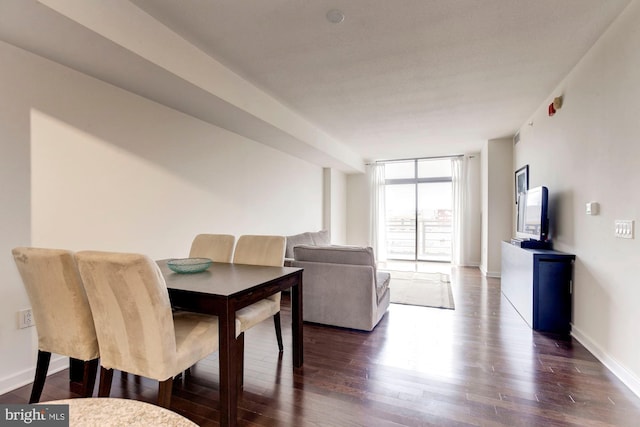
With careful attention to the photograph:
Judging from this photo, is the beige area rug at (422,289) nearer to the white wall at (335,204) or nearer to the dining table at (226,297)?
the white wall at (335,204)

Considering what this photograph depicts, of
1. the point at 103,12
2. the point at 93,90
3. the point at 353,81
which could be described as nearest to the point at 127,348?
the point at 103,12

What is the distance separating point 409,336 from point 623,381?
150 centimetres

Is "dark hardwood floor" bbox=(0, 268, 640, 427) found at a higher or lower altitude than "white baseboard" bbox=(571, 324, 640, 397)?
lower

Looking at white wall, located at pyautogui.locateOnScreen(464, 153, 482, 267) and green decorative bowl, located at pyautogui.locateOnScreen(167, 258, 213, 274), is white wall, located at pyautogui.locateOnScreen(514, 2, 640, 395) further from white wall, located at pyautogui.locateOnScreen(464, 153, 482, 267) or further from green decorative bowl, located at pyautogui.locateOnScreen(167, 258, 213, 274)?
white wall, located at pyautogui.locateOnScreen(464, 153, 482, 267)

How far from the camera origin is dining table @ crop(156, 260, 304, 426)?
168 cm

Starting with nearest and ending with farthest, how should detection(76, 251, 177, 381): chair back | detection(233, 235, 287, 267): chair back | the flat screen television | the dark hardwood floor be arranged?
detection(76, 251, 177, 381): chair back
the dark hardwood floor
detection(233, 235, 287, 267): chair back
the flat screen television

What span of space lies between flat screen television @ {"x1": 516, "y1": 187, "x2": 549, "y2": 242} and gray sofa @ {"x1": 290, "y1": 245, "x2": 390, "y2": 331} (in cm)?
186

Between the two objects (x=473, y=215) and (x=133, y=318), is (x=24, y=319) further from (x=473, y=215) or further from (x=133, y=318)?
(x=473, y=215)

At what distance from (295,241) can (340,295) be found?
6.62 ft

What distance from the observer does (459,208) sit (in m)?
7.06

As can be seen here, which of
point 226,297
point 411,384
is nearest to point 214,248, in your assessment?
point 226,297

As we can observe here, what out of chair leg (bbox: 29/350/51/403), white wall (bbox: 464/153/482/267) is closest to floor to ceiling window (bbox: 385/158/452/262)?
white wall (bbox: 464/153/482/267)

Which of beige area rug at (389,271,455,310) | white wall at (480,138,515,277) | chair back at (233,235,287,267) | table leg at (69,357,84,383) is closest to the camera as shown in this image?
table leg at (69,357,84,383)

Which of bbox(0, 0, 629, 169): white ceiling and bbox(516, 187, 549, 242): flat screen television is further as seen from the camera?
bbox(516, 187, 549, 242): flat screen television
